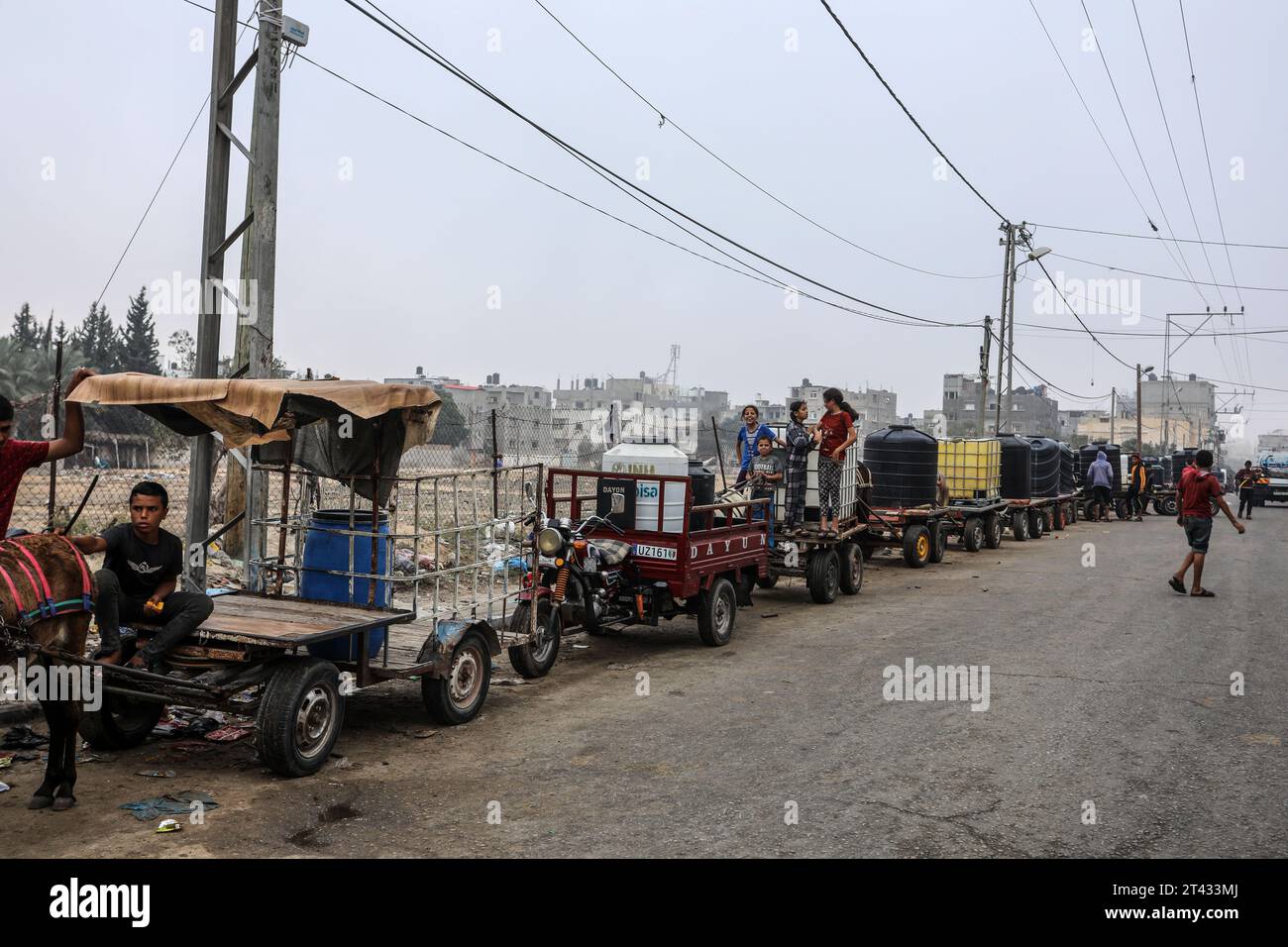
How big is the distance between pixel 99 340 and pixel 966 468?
230ft

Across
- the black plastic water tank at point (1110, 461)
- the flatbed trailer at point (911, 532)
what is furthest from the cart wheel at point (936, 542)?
the black plastic water tank at point (1110, 461)

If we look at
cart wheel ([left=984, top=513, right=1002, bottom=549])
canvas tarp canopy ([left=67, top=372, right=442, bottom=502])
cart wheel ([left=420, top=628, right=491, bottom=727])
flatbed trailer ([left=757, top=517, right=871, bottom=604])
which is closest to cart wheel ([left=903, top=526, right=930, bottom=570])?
flatbed trailer ([left=757, top=517, right=871, bottom=604])

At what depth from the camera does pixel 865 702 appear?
316 inches

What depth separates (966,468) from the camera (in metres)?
23.4

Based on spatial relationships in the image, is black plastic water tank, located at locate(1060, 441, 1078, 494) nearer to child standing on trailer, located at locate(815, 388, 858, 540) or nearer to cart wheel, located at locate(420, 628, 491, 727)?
child standing on trailer, located at locate(815, 388, 858, 540)

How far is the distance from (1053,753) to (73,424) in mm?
6509

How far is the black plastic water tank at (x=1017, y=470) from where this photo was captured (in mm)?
25703

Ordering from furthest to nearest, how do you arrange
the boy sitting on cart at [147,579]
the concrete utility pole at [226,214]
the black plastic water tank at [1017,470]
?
the black plastic water tank at [1017,470]
the concrete utility pole at [226,214]
the boy sitting on cart at [147,579]

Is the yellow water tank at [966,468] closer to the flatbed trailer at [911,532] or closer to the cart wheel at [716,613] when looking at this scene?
the flatbed trailer at [911,532]

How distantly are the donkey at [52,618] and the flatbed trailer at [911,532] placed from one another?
12.4m

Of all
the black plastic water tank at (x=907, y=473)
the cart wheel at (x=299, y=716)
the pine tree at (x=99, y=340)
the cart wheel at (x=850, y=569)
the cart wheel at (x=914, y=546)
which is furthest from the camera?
the pine tree at (x=99, y=340)

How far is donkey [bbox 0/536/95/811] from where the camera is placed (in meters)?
5.30

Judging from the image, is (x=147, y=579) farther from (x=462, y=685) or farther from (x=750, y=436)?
(x=750, y=436)

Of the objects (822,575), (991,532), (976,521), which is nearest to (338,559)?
(822,575)
